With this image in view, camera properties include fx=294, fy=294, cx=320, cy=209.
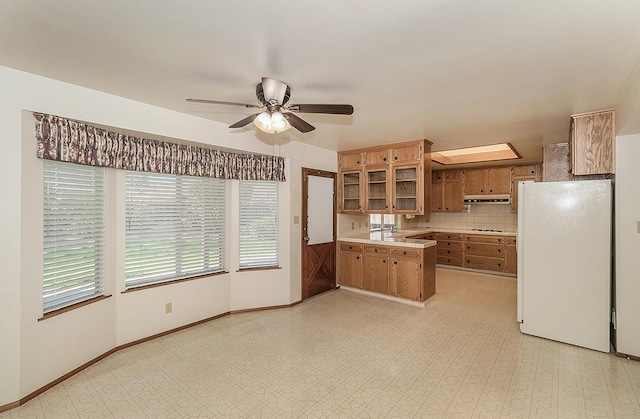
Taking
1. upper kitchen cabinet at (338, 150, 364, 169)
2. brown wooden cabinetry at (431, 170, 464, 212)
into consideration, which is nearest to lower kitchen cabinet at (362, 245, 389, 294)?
upper kitchen cabinet at (338, 150, 364, 169)

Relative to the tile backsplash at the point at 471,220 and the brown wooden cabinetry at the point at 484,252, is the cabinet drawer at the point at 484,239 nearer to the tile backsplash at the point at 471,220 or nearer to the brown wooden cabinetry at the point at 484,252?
the brown wooden cabinetry at the point at 484,252

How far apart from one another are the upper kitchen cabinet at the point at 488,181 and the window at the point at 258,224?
183 inches

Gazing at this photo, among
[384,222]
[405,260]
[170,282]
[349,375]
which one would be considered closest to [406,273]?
[405,260]

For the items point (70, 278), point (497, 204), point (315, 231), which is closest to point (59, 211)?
point (70, 278)

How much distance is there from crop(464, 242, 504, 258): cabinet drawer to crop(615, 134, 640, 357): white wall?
3.29 metres

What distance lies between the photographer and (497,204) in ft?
21.5

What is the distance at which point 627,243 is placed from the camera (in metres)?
2.79

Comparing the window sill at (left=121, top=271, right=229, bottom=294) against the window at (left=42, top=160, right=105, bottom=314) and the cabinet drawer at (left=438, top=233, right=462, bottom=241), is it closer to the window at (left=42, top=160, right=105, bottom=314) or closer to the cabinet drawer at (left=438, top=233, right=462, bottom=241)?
the window at (left=42, top=160, right=105, bottom=314)

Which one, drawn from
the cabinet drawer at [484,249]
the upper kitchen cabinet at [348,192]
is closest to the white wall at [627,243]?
the upper kitchen cabinet at [348,192]

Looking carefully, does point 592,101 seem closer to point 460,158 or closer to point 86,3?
point 460,158

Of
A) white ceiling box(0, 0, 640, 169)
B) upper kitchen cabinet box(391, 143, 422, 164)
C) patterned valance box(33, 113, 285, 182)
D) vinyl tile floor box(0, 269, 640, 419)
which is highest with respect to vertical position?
white ceiling box(0, 0, 640, 169)

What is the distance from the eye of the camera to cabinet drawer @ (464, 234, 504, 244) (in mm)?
6047

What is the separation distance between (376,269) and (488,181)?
11.7ft

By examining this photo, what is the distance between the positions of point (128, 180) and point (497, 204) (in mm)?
6880
